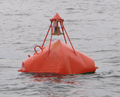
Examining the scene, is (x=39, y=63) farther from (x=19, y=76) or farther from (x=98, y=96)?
(x=98, y=96)

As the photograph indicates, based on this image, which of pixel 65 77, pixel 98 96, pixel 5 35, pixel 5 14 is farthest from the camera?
pixel 5 14

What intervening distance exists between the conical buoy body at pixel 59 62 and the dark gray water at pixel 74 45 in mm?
205

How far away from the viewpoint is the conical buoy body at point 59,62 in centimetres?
873

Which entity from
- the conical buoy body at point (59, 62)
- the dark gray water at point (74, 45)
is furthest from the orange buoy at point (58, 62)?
the dark gray water at point (74, 45)

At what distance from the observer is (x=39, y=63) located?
8.86 meters

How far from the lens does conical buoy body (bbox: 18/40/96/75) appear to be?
28.6 feet

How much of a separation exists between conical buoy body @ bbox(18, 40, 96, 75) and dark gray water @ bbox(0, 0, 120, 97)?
20cm

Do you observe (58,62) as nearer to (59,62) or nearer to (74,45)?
(59,62)

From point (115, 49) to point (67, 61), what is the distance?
4484 mm

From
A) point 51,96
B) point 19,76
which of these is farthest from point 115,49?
point 51,96

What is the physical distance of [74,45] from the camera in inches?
544

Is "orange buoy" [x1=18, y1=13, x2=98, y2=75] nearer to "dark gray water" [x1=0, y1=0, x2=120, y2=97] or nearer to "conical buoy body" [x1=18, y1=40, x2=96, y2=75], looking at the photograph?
"conical buoy body" [x1=18, y1=40, x2=96, y2=75]

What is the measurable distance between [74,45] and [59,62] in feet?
16.9

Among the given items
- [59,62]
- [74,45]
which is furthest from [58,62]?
[74,45]
